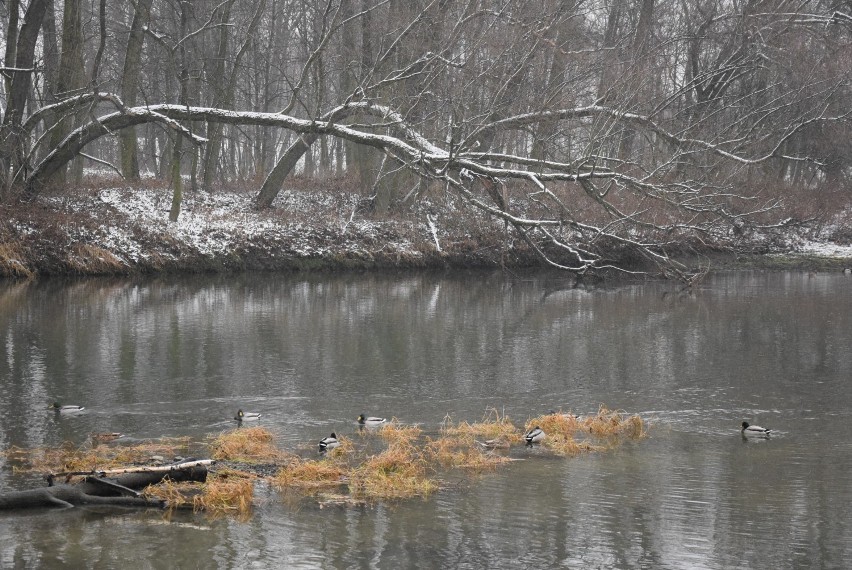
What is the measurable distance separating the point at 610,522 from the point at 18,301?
18697mm

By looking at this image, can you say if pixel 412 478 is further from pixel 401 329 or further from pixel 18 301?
pixel 18 301

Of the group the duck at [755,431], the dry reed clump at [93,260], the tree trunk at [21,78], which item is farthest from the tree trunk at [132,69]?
the duck at [755,431]

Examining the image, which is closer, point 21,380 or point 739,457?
point 739,457

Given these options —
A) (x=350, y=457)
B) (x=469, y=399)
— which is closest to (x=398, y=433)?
(x=350, y=457)

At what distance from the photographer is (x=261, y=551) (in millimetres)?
8008

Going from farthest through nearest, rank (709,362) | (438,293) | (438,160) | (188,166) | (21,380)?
(188,166), (438,293), (438,160), (709,362), (21,380)

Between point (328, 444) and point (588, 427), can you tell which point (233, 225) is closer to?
point (588, 427)

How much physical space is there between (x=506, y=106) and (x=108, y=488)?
2082cm

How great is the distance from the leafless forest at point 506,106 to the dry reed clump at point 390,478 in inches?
480

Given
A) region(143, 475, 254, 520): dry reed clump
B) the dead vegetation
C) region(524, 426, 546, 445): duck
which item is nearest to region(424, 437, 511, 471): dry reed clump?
the dead vegetation

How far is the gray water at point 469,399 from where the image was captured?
8.23m

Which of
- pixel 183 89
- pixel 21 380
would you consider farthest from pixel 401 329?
pixel 183 89

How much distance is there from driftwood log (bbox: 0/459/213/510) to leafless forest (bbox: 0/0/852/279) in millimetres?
13304

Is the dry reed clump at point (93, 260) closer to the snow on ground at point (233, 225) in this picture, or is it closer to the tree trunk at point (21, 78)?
the snow on ground at point (233, 225)
